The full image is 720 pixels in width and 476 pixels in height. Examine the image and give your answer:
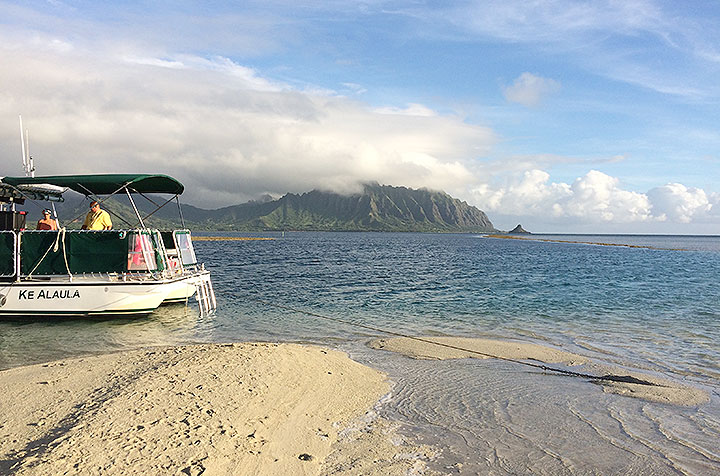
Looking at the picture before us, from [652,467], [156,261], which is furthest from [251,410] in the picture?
[156,261]

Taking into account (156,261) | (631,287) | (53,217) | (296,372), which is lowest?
(631,287)

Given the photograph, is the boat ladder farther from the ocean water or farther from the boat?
the boat

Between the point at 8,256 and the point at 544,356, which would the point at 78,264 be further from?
the point at 544,356

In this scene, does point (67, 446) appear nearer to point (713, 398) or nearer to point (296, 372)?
point (296, 372)

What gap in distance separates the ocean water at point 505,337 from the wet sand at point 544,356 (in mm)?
448

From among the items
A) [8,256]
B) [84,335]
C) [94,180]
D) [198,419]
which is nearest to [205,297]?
[84,335]

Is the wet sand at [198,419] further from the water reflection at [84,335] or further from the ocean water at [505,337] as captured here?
the water reflection at [84,335]

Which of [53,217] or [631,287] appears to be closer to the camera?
[53,217]

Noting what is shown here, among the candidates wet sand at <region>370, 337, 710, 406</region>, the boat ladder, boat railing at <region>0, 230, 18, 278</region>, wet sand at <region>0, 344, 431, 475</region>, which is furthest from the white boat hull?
wet sand at <region>370, 337, 710, 406</region>

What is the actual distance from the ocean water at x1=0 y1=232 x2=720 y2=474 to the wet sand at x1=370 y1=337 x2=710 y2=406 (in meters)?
0.45

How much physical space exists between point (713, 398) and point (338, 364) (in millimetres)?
8490

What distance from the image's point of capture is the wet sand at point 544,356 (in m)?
10.7

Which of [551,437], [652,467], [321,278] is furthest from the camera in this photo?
[321,278]

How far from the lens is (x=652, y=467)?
7.20 m
